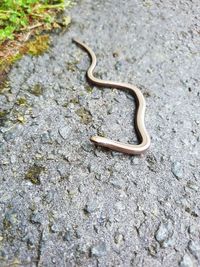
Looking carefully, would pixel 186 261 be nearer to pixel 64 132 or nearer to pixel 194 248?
pixel 194 248

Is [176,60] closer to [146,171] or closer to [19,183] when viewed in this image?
[146,171]

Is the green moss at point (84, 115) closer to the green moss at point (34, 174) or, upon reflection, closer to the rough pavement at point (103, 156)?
the rough pavement at point (103, 156)

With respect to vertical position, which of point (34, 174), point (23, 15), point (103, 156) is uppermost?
point (23, 15)

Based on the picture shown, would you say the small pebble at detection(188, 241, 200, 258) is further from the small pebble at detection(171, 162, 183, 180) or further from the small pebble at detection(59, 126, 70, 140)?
the small pebble at detection(59, 126, 70, 140)

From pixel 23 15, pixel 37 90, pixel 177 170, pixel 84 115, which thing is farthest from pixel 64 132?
pixel 23 15

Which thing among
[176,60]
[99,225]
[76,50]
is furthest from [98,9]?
[99,225]

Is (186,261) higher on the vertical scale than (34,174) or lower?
higher

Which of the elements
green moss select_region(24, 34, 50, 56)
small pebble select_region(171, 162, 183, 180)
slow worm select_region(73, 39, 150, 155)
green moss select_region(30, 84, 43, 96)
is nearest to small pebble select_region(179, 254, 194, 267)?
small pebble select_region(171, 162, 183, 180)
